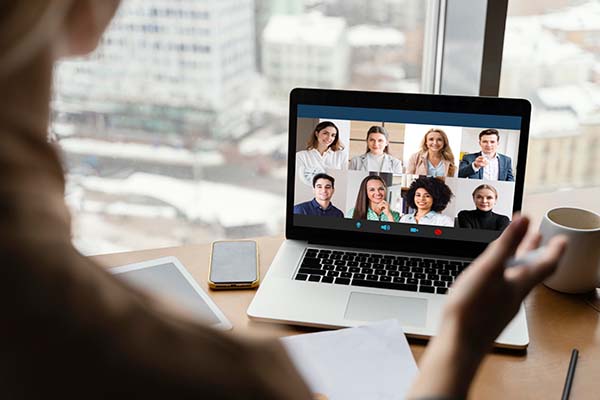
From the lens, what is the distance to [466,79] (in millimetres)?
1614

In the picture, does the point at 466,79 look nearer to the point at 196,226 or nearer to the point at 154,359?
the point at 196,226

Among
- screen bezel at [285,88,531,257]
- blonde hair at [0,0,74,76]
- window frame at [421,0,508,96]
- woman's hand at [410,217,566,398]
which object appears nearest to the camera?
blonde hair at [0,0,74,76]

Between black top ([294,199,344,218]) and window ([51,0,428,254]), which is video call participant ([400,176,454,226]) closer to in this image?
black top ([294,199,344,218])

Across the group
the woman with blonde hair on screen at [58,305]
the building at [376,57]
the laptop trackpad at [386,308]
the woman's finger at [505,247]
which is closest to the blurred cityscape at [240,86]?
the building at [376,57]

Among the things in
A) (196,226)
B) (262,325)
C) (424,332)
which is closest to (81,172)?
(196,226)

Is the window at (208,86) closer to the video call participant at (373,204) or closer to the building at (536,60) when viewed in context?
the building at (536,60)

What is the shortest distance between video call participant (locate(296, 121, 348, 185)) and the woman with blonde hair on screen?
0.89m

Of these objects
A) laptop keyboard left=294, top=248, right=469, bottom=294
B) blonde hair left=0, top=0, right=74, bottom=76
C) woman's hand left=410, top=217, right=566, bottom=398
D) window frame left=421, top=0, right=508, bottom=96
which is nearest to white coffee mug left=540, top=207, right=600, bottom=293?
laptop keyboard left=294, top=248, right=469, bottom=294

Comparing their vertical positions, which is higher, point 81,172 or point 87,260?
point 87,260

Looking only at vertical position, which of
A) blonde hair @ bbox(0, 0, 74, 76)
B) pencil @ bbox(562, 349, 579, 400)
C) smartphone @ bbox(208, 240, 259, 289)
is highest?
blonde hair @ bbox(0, 0, 74, 76)

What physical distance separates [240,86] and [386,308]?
33.2 inches

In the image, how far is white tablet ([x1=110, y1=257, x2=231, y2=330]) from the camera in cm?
111

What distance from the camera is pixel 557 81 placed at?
1.84 meters

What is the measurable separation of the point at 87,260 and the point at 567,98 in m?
1.72
